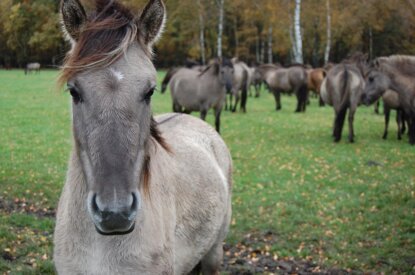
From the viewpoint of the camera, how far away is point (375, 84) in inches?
463

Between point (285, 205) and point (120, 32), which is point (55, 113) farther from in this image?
point (120, 32)

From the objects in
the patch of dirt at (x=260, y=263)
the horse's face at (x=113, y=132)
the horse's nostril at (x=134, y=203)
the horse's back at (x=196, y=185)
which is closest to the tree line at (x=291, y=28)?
the patch of dirt at (x=260, y=263)

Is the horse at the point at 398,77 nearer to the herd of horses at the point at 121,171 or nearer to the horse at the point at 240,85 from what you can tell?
the horse at the point at 240,85

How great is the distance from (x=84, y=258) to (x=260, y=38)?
48.3 metres

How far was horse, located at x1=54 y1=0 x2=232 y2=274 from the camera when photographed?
2172 mm

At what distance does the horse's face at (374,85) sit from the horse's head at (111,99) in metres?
9.81

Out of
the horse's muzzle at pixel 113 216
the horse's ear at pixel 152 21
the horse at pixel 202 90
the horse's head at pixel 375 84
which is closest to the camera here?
the horse's muzzle at pixel 113 216

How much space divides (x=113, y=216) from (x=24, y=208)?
16.0 ft

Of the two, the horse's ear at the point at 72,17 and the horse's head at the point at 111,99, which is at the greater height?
the horse's ear at the point at 72,17

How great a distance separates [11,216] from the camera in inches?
235

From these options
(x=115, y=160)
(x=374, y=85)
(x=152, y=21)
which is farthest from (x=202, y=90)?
(x=115, y=160)

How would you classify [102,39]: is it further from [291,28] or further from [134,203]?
[291,28]

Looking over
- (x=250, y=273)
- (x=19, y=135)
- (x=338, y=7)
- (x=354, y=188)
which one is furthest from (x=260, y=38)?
(x=250, y=273)

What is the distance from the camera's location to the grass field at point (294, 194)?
212 inches
